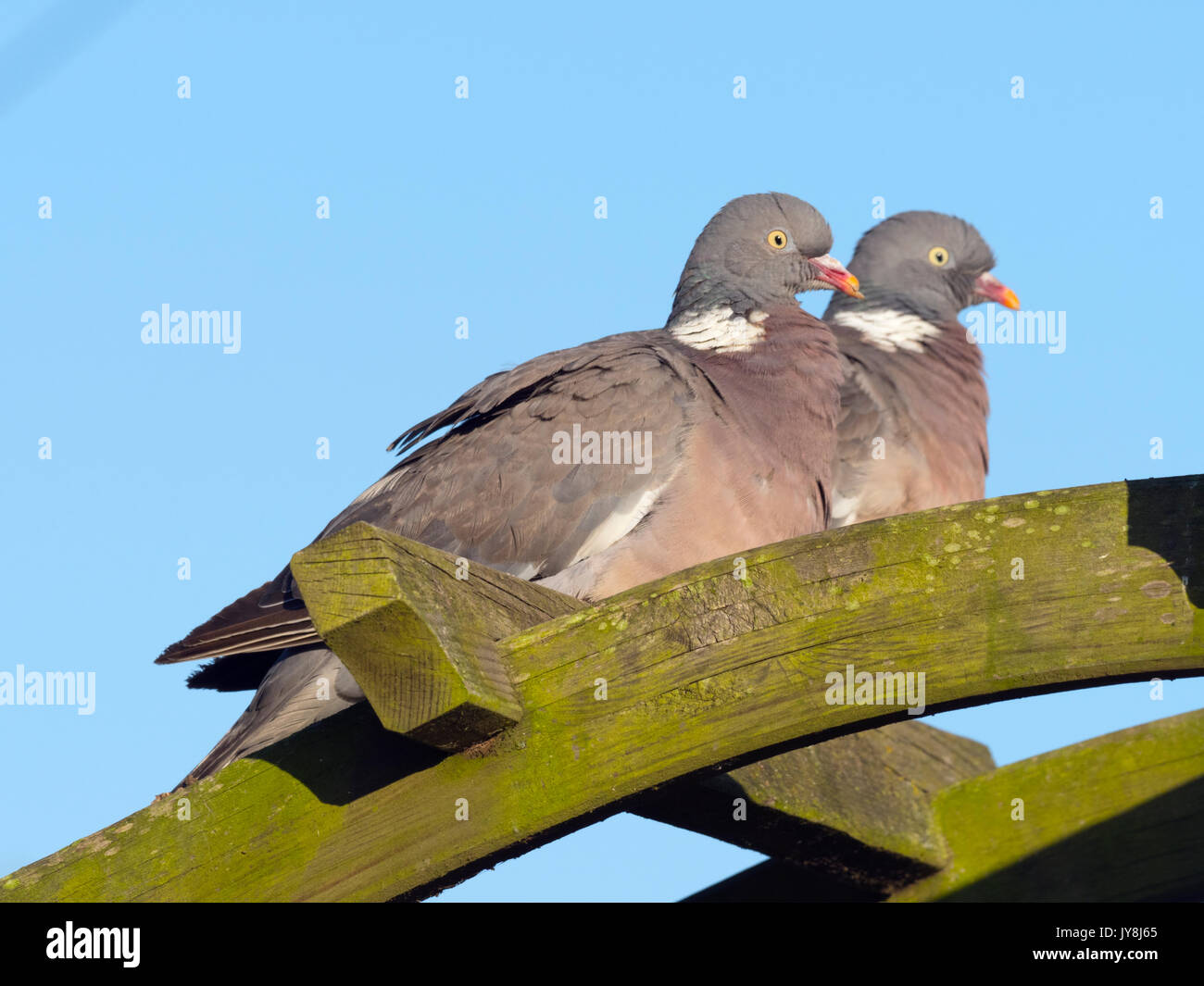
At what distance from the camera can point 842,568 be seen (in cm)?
321

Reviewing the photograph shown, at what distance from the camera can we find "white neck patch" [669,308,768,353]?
6.23m

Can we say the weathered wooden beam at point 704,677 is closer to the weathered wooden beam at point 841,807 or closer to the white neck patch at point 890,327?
the weathered wooden beam at point 841,807

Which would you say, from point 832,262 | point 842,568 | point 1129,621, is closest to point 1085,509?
point 1129,621

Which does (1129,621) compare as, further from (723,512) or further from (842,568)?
(723,512)

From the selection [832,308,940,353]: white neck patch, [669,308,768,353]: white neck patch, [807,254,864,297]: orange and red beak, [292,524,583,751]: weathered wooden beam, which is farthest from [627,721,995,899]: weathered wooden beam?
[832,308,940,353]: white neck patch

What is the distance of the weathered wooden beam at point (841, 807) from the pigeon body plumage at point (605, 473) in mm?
996

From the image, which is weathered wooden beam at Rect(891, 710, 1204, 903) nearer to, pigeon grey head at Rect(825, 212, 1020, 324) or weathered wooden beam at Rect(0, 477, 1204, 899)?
weathered wooden beam at Rect(0, 477, 1204, 899)

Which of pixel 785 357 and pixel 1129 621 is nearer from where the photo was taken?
pixel 1129 621

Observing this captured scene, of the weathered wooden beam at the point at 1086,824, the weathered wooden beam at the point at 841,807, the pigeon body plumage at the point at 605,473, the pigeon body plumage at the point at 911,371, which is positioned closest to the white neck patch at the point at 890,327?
the pigeon body plumage at the point at 911,371

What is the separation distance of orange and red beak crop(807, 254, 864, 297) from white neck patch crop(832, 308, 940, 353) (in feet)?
2.97

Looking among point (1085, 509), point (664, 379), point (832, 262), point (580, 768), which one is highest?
point (832, 262)
